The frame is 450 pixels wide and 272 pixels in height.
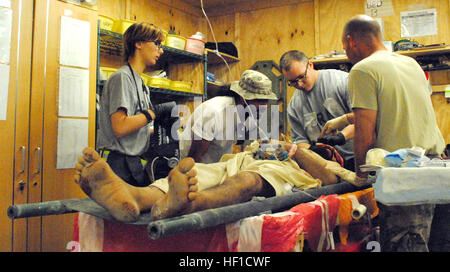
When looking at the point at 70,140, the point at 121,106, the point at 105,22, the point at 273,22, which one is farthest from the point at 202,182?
the point at 273,22

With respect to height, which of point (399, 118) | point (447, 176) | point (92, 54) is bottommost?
point (447, 176)

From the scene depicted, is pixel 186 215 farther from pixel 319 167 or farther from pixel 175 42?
pixel 175 42

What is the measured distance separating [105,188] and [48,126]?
1464 mm

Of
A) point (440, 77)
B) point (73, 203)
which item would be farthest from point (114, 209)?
point (440, 77)

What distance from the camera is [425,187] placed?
4.22 ft

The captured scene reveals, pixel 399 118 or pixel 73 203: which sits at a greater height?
pixel 399 118

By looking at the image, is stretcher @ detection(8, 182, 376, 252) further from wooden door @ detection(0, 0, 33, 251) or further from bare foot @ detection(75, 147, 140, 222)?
wooden door @ detection(0, 0, 33, 251)

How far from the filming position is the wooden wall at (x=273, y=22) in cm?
408

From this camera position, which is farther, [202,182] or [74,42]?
[74,42]

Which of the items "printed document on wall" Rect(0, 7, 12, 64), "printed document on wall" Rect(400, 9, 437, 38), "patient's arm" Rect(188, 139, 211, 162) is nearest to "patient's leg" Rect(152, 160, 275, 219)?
"patient's arm" Rect(188, 139, 211, 162)

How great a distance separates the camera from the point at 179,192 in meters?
1.24

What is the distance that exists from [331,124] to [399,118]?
865 millimetres

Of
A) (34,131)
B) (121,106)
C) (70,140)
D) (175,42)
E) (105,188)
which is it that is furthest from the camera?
(175,42)
